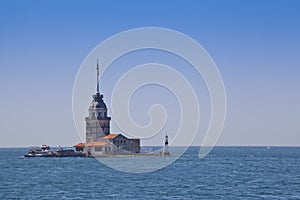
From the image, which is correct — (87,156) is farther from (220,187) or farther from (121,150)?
(220,187)

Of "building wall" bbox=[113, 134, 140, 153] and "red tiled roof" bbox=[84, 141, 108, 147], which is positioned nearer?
"building wall" bbox=[113, 134, 140, 153]

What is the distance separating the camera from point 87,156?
186250mm

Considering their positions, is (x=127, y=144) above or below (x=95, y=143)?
below

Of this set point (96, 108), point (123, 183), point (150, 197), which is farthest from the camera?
point (96, 108)

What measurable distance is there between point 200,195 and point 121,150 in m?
119

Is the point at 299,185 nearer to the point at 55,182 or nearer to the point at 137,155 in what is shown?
the point at 55,182

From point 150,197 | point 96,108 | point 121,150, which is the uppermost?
point 96,108

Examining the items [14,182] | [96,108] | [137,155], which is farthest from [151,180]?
[96,108]

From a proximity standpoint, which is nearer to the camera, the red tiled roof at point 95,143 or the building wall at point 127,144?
the building wall at point 127,144

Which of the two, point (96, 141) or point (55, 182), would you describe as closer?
point (55, 182)

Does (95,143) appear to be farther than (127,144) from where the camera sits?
Yes

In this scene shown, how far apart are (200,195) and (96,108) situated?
129924 mm

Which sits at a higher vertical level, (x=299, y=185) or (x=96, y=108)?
(x=96, y=108)

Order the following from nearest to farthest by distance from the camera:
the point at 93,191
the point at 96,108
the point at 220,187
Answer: the point at 93,191 < the point at 220,187 < the point at 96,108
